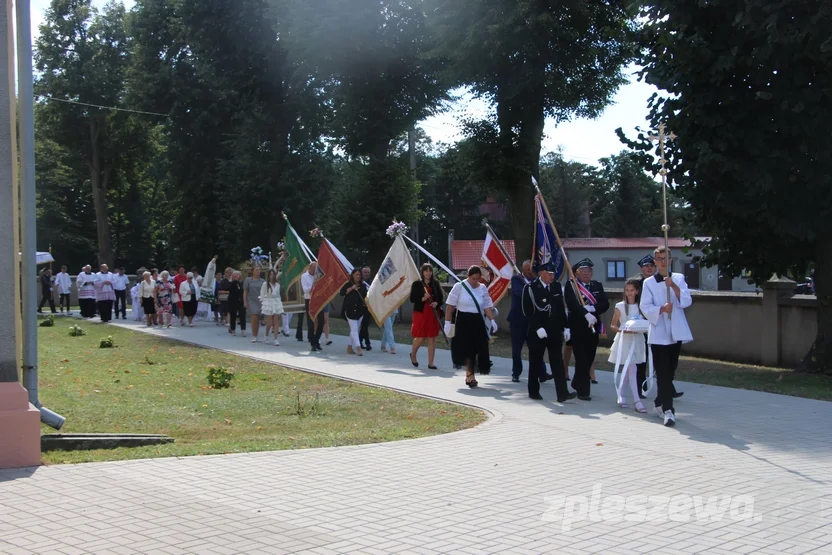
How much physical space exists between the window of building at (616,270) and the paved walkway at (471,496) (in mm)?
50146

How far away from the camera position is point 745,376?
15719mm

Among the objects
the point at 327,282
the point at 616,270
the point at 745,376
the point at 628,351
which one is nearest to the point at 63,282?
the point at 327,282

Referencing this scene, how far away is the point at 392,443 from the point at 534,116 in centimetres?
1780

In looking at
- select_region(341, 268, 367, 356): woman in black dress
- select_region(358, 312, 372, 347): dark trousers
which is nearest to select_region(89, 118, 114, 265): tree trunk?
select_region(358, 312, 372, 347): dark trousers

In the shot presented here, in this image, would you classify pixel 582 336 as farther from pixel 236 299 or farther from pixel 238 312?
pixel 238 312

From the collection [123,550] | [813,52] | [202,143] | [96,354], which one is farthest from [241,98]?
[123,550]

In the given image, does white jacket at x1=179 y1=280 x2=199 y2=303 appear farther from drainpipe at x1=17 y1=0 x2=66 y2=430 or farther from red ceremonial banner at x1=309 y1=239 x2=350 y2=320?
drainpipe at x1=17 y1=0 x2=66 y2=430

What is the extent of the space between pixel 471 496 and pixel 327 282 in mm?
13380

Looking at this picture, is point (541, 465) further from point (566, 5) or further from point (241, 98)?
point (241, 98)

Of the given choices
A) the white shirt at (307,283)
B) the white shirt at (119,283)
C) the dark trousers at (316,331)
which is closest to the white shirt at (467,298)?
the dark trousers at (316,331)

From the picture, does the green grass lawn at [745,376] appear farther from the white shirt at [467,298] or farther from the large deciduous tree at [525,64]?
the large deciduous tree at [525,64]

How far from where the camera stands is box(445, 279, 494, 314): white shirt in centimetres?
1402

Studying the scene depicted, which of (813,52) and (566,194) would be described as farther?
(566,194)

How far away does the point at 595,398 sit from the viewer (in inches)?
502
